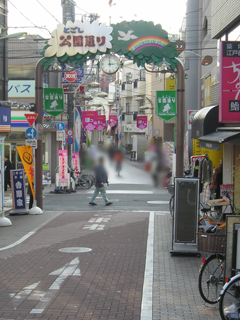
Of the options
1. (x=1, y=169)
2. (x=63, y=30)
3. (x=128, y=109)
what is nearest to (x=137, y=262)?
(x=1, y=169)

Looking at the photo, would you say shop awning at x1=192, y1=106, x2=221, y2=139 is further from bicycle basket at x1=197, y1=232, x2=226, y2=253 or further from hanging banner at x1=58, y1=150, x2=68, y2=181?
hanging banner at x1=58, y1=150, x2=68, y2=181

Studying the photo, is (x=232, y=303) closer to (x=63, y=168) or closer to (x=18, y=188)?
(x=18, y=188)

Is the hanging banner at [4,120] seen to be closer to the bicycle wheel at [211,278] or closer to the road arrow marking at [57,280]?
the road arrow marking at [57,280]

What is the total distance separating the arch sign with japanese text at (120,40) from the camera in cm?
1477

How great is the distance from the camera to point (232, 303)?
18.7 ft

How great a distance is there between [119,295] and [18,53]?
22582mm

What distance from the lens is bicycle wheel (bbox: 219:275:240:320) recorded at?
563 cm

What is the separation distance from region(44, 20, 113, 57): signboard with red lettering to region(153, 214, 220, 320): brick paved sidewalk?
7.16 metres

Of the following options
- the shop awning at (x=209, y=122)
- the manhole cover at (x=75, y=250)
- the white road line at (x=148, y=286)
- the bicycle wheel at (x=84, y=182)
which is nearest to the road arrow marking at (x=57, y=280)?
the manhole cover at (x=75, y=250)

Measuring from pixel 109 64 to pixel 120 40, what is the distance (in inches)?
42.9

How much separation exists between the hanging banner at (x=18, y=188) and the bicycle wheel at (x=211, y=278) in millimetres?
10119

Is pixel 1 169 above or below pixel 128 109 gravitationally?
below

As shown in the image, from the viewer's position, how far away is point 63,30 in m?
15.0

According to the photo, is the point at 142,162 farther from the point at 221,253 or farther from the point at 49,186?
the point at 49,186
